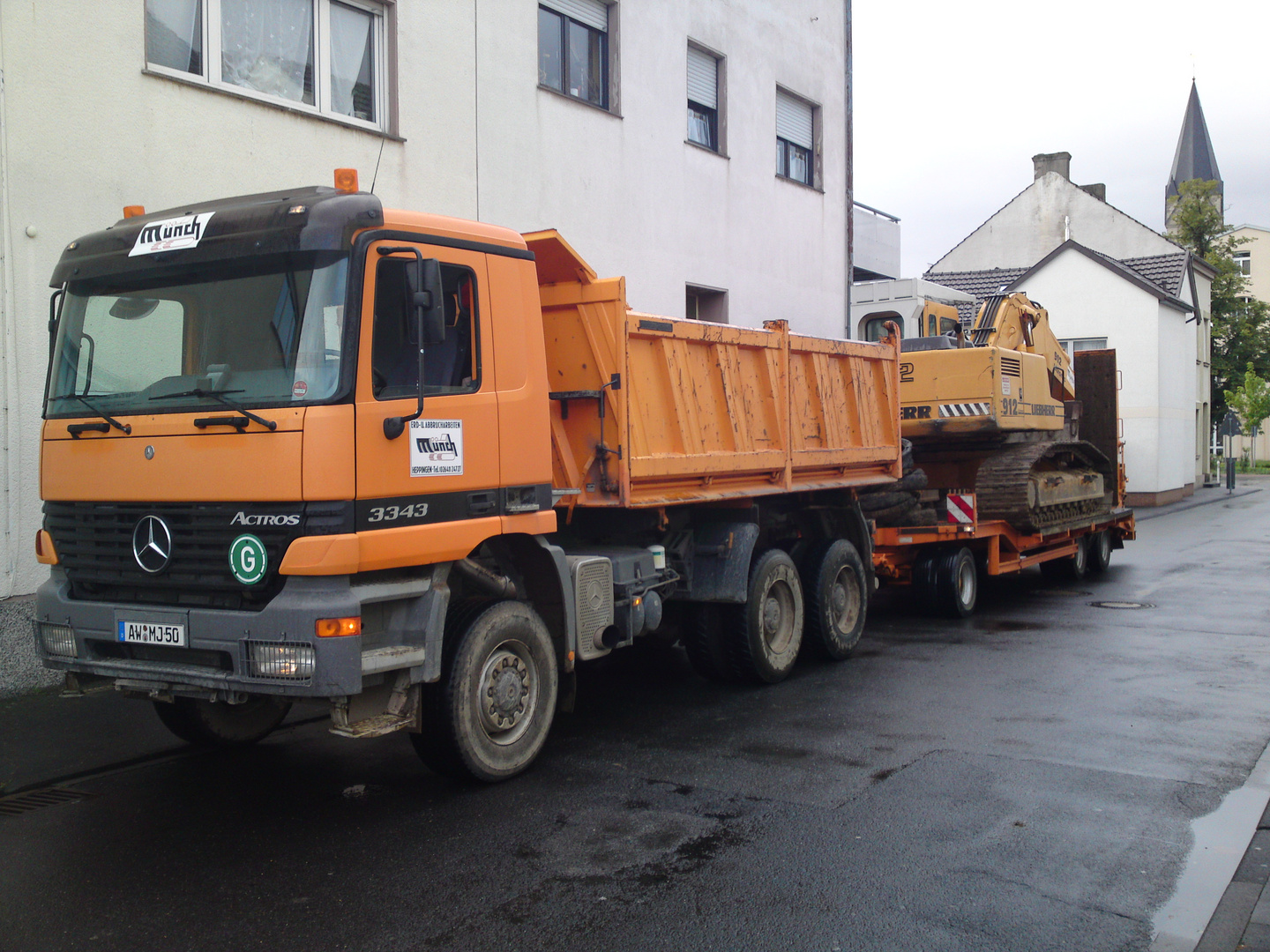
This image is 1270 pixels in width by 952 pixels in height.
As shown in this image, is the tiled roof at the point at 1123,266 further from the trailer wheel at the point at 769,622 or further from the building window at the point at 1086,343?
the trailer wheel at the point at 769,622

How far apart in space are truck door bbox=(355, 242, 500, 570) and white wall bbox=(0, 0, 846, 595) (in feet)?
14.1

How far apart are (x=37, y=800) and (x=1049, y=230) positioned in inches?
1582

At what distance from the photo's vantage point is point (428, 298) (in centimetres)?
537

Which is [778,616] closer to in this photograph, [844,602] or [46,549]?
[844,602]

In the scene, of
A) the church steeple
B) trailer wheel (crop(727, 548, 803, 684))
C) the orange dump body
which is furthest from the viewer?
the church steeple

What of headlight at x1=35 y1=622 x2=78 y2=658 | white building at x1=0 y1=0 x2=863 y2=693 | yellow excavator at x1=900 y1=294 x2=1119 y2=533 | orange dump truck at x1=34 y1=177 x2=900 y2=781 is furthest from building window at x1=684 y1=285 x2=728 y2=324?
headlight at x1=35 y1=622 x2=78 y2=658

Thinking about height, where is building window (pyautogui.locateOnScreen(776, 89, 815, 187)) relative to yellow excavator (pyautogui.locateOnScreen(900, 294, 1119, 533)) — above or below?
above

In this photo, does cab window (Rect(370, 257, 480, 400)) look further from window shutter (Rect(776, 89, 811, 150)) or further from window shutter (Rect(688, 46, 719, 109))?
window shutter (Rect(776, 89, 811, 150))

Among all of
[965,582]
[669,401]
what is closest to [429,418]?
[669,401]

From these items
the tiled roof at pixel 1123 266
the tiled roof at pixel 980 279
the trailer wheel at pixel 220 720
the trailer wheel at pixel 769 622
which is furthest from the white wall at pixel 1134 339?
the trailer wheel at pixel 220 720

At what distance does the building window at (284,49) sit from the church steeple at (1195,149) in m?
69.9

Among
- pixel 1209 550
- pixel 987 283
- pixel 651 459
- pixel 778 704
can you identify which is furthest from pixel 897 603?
pixel 987 283

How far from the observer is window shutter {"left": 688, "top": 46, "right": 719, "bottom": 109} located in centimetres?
1603

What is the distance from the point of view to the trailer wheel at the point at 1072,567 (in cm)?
1546
